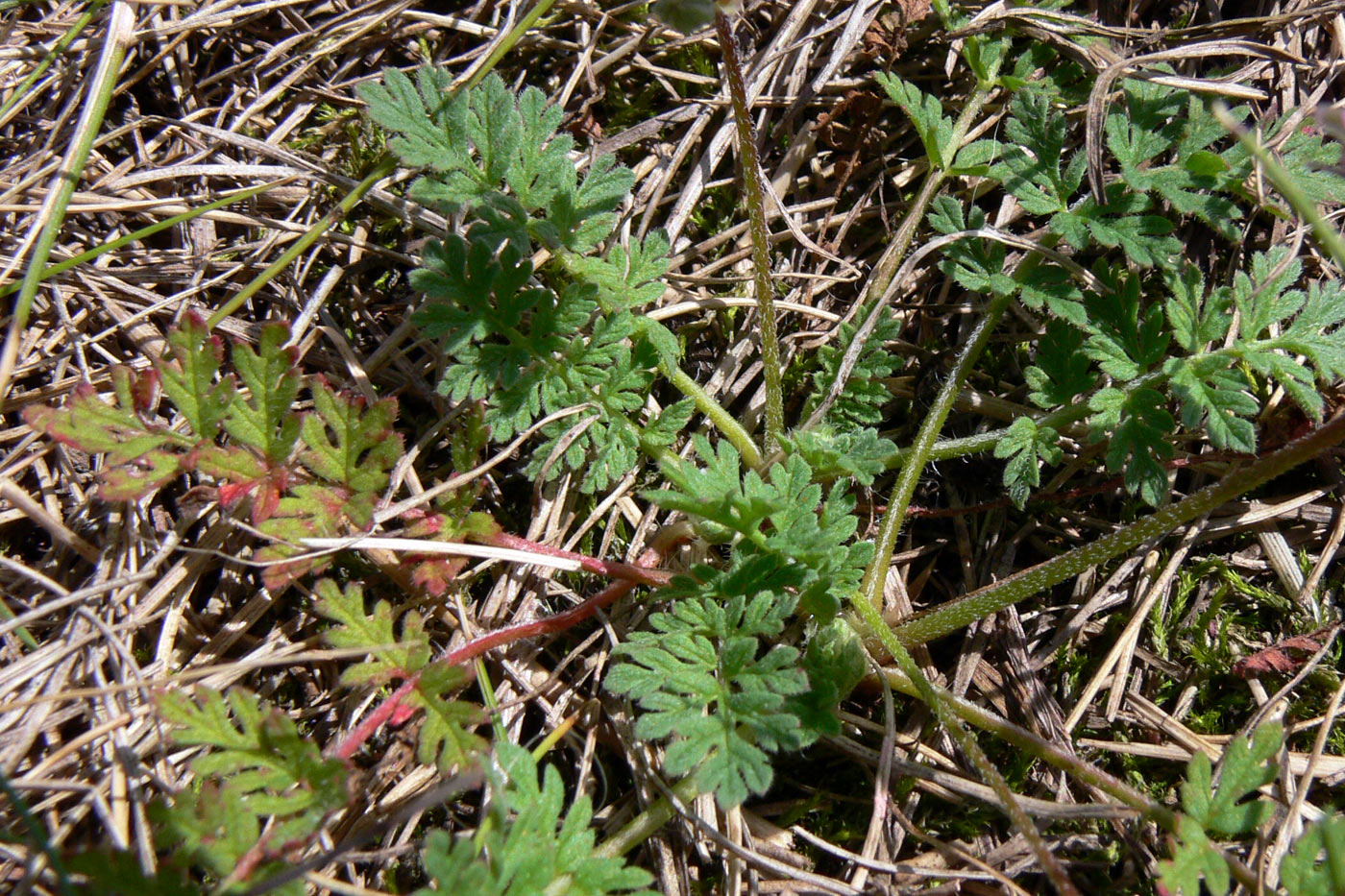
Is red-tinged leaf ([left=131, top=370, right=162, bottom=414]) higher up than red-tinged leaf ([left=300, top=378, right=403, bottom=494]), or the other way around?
red-tinged leaf ([left=131, top=370, right=162, bottom=414])

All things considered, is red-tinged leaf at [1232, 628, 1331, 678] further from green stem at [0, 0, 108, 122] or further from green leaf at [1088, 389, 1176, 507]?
green stem at [0, 0, 108, 122]

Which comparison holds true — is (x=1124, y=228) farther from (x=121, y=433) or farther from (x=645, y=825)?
(x=121, y=433)

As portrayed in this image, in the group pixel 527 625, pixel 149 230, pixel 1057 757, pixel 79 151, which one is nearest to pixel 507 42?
pixel 149 230

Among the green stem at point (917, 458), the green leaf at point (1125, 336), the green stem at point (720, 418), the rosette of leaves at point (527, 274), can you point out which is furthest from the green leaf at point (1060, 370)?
the rosette of leaves at point (527, 274)

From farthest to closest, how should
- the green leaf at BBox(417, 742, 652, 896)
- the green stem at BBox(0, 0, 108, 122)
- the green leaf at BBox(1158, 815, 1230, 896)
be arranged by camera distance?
the green stem at BBox(0, 0, 108, 122)
the green leaf at BBox(1158, 815, 1230, 896)
the green leaf at BBox(417, 742, 652, 896)

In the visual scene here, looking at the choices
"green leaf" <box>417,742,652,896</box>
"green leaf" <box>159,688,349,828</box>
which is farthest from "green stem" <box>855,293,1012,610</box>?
"green leaf" <box>159,688,349,828</box>

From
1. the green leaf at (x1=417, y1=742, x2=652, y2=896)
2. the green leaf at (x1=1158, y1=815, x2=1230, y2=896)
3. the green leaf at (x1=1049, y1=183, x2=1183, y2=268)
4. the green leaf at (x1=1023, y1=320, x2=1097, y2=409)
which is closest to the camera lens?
the green leaf at (x1=417, y1=742, x2=652, y2=896)

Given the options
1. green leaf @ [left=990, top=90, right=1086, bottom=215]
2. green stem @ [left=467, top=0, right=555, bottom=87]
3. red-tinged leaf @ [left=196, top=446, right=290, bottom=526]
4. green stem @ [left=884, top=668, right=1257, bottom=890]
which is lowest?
green stem @ [left=884, top=668, right=1257, bottom=890]
